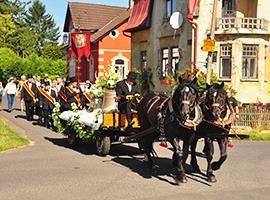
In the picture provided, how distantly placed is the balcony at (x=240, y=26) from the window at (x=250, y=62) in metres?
0.87

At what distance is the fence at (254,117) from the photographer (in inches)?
762

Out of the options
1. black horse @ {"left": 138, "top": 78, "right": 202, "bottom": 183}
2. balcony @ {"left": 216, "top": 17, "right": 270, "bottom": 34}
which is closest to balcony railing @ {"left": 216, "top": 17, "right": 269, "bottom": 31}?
balcony @ {"left": 216, "top": 17, "right": 270, "bottom": 34}

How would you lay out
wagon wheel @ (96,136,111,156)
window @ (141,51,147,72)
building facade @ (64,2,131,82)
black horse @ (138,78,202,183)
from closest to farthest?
1. black horse @ (138,78,202,183)
2. wagon wheel @ (96,136,111,156)
3. window @ (141,51,147,72)
4. building facade @ (64,2,131,82)

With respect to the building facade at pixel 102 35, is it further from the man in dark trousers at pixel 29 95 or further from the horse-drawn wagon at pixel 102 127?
the horse-drawn wagon at pixel 102 127

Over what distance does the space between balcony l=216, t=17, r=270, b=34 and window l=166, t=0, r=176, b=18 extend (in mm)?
Result: 3402

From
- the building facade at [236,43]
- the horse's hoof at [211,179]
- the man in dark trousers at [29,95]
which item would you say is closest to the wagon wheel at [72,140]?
the horse's hoof at [211,179]

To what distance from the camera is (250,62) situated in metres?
23.3

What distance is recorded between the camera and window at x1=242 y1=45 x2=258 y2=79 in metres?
23.0

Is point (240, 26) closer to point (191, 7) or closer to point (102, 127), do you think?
point (191, 7)

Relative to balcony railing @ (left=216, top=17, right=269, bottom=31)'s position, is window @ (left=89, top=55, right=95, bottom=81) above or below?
below

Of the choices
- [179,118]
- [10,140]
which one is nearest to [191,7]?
[10,140]

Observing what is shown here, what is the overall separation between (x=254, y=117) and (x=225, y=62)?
15.4ft

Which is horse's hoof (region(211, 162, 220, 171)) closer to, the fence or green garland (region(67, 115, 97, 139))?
green garland (region(67, 115, 97, 139))

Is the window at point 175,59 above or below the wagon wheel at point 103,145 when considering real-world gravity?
above
